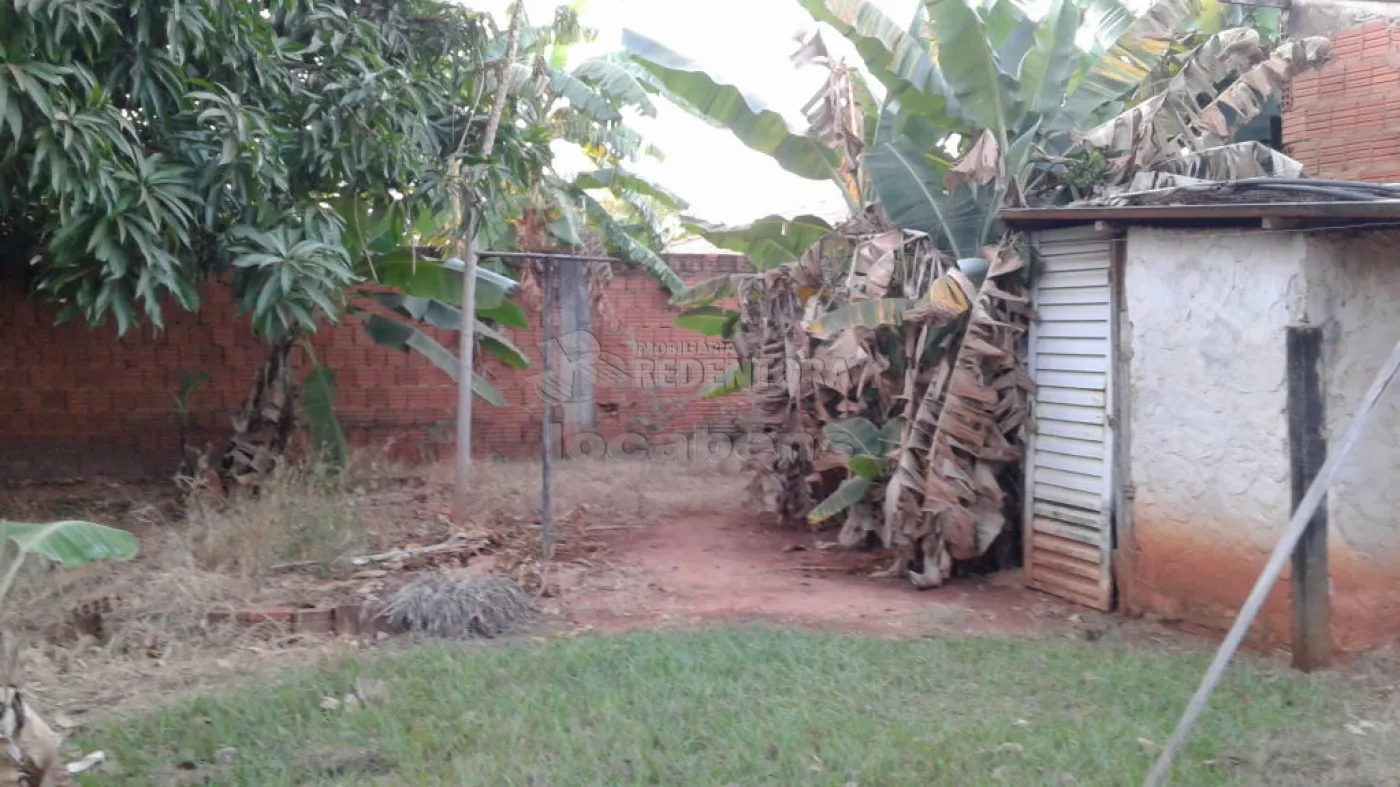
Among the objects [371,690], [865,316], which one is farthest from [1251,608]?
[865,316]

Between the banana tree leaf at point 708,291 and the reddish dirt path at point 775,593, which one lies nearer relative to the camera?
the reddish dirt path at point 775,593

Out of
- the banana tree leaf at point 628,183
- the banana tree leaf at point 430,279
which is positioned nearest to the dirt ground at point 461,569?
the banana tree leaf at point 430,279

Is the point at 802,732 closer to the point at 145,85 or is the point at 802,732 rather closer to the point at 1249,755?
the point at 1249,755

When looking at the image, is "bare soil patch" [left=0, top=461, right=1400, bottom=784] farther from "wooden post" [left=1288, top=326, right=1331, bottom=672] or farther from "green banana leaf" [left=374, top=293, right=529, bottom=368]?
"green banana leaf" [left=374, top=293, right=529, bottom=368]

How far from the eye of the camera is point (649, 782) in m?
4.53

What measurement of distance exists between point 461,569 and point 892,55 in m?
4.74

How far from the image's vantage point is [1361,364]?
597 centimetres

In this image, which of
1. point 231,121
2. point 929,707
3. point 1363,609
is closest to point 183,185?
point 231,121

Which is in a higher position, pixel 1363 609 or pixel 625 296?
pixel 625 296

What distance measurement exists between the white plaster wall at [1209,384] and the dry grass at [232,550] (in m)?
3.94

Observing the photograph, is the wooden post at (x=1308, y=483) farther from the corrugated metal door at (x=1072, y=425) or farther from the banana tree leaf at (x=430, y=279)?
the banana tree leaf at (x=430, y=279)

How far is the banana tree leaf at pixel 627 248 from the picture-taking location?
1262cm

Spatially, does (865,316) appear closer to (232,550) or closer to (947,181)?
(947,181)

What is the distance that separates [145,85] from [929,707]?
218 inches
